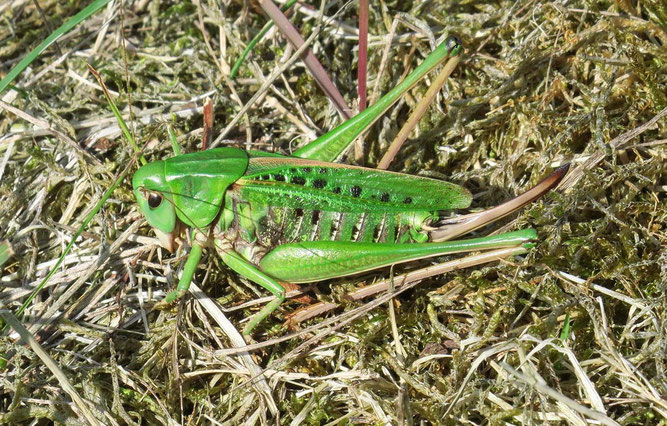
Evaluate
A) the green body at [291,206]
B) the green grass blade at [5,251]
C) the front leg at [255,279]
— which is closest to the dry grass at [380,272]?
the green grass blade at [5,251]

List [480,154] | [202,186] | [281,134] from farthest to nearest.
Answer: [281,134] → [480,154] → [202,186]

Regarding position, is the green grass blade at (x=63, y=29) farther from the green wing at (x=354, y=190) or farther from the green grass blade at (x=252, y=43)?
the green wing at (x=354, y=190)

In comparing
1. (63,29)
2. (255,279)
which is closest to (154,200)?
(255,279)

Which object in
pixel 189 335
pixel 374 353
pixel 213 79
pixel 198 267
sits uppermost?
pixel 213 79

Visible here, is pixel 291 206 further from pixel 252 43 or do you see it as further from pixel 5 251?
pixel 5 251

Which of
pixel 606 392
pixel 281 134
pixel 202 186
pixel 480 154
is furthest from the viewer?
pixel 281 134

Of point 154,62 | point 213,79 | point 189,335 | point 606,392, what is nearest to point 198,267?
point 189,335

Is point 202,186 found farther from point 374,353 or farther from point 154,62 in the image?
point 154,62
